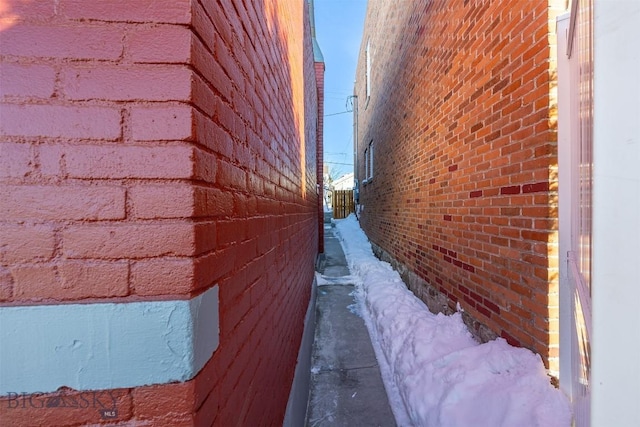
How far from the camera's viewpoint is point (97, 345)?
0.70m

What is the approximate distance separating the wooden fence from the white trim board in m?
18.2

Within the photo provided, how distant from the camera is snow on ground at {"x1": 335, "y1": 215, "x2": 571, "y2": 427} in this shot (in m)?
1.81

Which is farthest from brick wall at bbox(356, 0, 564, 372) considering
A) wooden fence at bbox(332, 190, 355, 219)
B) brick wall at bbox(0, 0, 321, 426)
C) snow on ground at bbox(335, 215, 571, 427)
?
→ wooden fence at bbox(332, 190, 355, 219)

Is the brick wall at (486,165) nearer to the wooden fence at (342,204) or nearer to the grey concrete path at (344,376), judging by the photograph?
the grey concrete path at (344,376)

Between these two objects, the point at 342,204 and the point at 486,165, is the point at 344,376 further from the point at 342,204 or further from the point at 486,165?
the point at 342,204

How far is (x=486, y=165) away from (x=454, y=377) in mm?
1769

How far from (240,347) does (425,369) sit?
2142mm

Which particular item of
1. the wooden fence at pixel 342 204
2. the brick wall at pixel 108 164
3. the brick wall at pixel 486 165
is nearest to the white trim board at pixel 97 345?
the brick wall at pixel 108 164

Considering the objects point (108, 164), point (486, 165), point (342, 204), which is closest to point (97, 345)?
point (108, 164)

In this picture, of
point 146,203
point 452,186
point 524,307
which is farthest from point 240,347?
point 452,186

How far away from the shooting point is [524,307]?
218 cm

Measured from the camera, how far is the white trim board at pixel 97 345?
67cm

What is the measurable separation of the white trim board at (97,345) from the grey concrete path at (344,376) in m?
2.35

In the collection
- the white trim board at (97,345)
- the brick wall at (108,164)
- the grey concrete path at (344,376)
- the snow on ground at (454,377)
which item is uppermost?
the brick wall at (108,164)
